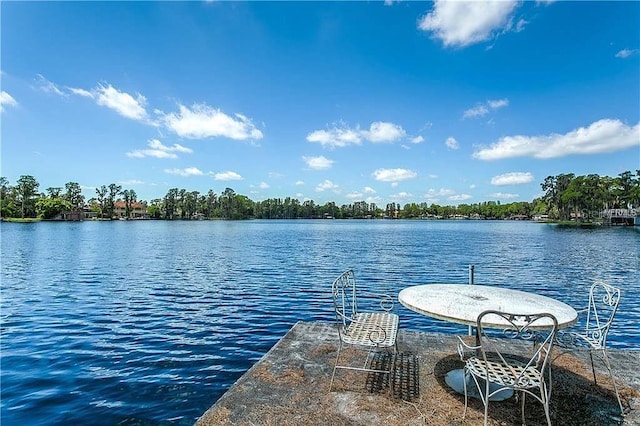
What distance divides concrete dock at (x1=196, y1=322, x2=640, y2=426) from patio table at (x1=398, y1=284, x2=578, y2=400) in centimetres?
35

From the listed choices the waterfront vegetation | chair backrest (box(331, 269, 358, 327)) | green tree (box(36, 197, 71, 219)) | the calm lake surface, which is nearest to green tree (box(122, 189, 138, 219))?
the waterfront vegetation

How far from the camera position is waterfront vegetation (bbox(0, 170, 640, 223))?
80.2 meters

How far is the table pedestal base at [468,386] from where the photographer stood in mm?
3357

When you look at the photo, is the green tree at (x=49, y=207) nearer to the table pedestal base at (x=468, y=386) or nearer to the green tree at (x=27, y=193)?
the green tree at (x=27, y=193)

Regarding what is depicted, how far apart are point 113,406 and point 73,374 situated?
1.70 metres

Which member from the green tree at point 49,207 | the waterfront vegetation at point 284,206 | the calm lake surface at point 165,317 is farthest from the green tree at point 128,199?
the calm lake surface at point 165,317

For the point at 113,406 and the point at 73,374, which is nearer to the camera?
the point at 113,406

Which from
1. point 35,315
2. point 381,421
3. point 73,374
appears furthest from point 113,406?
point 35,315

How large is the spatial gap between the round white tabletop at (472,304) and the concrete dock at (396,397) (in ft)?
2.87

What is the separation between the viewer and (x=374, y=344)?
3.27 meters

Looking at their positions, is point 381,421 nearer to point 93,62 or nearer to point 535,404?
point 535,404

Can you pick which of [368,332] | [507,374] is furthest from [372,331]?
[507,374]

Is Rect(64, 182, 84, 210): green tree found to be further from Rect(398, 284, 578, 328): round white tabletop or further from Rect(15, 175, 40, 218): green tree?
Rect(398, 284, 578, 328): round white tabletop

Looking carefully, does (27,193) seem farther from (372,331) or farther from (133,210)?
(372,331)
